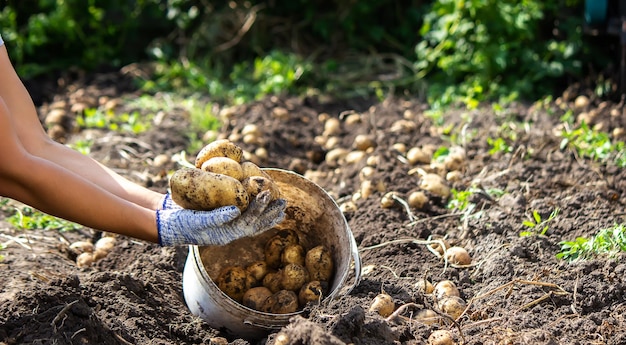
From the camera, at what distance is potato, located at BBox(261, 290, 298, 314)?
3105 millimetres

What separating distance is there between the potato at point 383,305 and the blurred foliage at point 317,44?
300cm

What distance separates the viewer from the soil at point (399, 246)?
2.77m

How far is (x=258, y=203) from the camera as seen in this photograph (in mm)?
2875

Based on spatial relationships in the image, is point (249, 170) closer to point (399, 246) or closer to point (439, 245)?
point (399, 246)

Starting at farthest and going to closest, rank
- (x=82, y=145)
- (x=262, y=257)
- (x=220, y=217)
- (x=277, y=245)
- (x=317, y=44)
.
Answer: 1. (x=317, y=44)
2. (x=82, y=145)
3. (x=262, y=257)
4. (x=277, y=245)
5. (x=220, y=217)

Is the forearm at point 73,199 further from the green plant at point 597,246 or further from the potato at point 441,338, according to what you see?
the green plant at point 597,246

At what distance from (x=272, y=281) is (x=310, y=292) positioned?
234 mm

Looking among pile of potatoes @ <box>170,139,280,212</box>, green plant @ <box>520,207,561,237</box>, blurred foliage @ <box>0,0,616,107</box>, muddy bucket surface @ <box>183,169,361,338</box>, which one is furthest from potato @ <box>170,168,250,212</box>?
blurred foliage @ <box>0,0,616,107</box>

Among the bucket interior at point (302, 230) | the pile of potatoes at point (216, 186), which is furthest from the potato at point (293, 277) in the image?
the pile of potatoes at point (216, 186)

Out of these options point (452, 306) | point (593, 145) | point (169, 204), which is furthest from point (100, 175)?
point (593, 145)

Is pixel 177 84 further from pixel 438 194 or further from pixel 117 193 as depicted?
pixel 117 193

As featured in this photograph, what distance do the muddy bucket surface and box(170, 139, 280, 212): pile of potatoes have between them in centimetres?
27

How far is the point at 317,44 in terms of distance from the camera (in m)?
7.29

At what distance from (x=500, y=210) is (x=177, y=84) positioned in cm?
356
